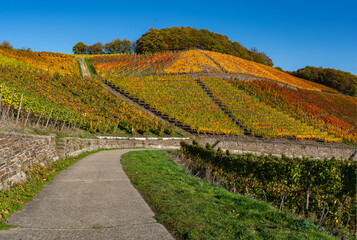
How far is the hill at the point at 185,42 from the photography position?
102 metres

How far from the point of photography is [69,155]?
1702 centimetres

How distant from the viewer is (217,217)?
693cm

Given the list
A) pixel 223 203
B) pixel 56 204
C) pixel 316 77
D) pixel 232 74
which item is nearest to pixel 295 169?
pixel 223 203

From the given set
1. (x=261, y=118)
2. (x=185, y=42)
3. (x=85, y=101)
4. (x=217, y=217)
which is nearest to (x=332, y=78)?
(x=185, y=42)

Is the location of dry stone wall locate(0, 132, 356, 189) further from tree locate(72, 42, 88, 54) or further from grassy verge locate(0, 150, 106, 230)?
tree locate(72, 42, 88, 54)

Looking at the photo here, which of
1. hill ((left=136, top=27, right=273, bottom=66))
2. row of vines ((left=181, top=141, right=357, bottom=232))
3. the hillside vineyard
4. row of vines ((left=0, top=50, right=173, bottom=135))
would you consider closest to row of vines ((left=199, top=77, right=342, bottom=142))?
the hillside vineyard

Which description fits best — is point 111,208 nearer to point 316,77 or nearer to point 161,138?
point 161,138

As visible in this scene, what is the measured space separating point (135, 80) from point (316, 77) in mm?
73707

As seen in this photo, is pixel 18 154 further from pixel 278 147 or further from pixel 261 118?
pixel 261 118

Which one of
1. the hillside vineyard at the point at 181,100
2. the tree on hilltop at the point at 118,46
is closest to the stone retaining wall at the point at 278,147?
the hillside vineyard at the point at 181,100

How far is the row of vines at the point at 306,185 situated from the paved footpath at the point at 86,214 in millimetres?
4284

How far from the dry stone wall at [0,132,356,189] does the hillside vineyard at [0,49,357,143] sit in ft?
8.00

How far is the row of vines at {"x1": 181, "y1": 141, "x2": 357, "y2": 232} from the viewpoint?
7.41 metres

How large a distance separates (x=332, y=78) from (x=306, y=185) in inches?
4044
